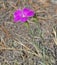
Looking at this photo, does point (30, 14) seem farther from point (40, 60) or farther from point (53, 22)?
point (53, 22)

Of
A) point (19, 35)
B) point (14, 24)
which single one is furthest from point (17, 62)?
point (14, 24)

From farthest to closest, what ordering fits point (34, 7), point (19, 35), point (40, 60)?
1. point (34, 7)
2. point (19, 35)
3. point (40, 60)

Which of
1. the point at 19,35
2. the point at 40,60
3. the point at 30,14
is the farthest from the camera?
the point at 19,35

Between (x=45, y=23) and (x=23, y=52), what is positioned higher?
(x=45, y=23)

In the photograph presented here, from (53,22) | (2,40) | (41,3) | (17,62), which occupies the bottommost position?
(17,62)

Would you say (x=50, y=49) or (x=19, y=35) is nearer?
(x=50, y=49)

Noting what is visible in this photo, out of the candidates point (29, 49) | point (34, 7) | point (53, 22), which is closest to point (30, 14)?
point (29, 49)

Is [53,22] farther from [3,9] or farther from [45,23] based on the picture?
[3,9]
